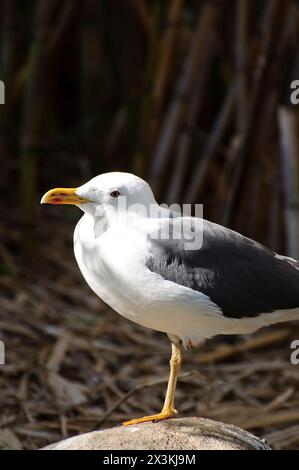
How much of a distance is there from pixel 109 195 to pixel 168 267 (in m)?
0.23

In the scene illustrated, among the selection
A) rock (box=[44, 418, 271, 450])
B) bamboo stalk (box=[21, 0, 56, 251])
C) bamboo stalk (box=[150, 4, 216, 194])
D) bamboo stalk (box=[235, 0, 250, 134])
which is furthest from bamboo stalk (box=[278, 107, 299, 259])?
rock (box=[44, 418, 271, 450])

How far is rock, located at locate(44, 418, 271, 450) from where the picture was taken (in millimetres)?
2207

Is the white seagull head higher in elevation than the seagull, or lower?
higher

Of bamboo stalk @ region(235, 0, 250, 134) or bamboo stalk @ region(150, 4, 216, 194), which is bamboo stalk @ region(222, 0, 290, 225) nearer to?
bamboo stalk @ region(235, 0, 250, 134)

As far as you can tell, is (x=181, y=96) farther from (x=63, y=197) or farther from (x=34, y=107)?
(x=63, y=197)

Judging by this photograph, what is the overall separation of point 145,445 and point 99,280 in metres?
0.41

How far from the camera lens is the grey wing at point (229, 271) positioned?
7.40 feet

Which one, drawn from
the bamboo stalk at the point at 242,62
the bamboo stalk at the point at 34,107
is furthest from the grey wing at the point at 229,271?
the bamboo stalk at the point at 34,107

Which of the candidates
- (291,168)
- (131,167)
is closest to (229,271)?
(291,168)

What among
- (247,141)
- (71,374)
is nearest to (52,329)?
(71,374)

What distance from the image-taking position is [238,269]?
2342mm

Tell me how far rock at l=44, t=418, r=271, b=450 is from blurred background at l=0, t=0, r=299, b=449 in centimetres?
47
